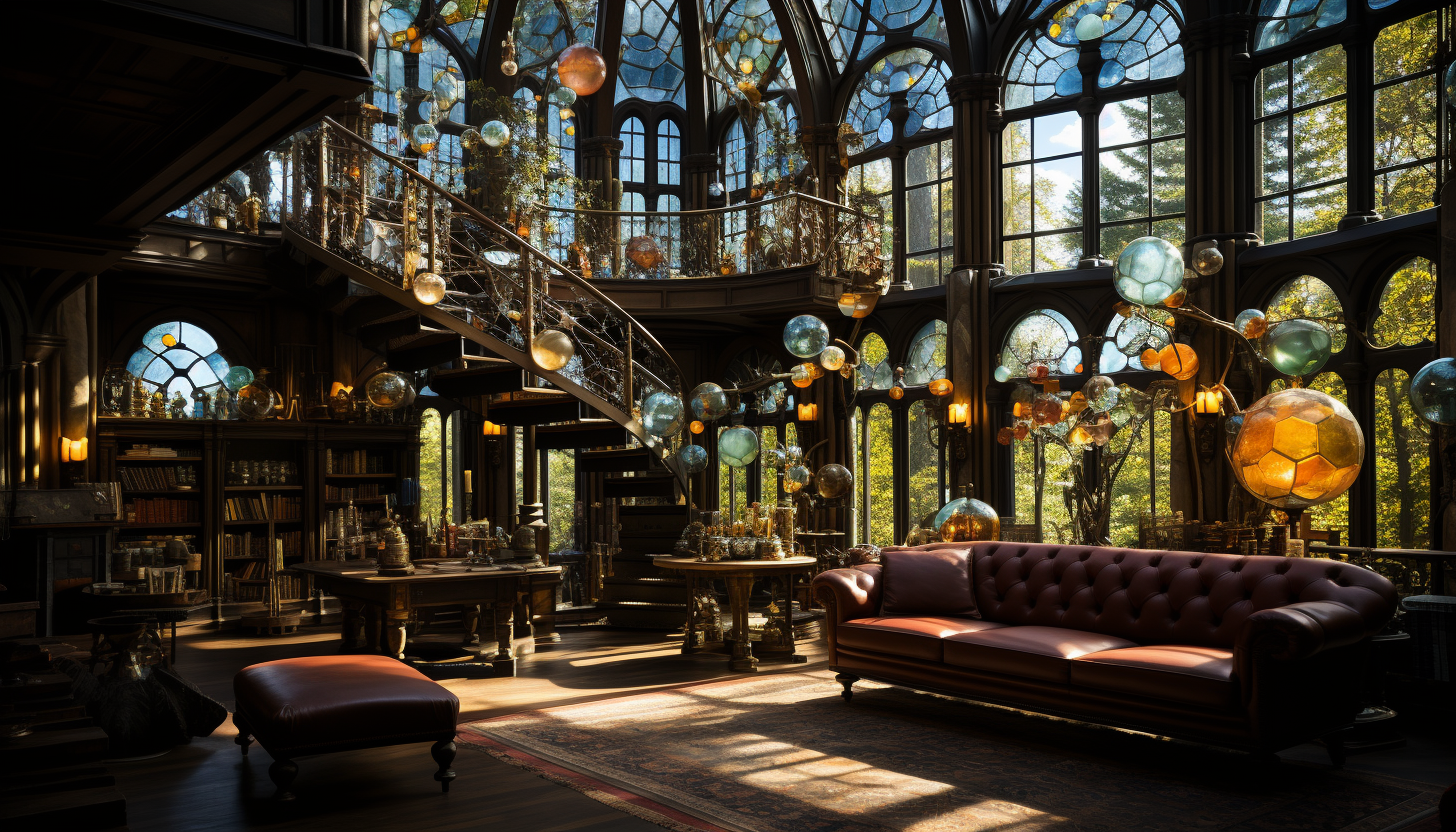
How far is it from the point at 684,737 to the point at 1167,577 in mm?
2672

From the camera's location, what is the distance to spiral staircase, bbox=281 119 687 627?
8.77m

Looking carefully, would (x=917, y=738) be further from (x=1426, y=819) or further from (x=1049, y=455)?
Answer: (x=1049, y=455)

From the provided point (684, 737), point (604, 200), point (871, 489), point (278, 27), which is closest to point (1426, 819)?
point (684, 737)

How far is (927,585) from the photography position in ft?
22.3

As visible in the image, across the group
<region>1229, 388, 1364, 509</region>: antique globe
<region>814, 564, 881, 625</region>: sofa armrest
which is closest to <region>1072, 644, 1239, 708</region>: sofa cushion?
<region>1229, 388, 1364, 509</region>: antique globe

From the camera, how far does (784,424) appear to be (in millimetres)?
14602

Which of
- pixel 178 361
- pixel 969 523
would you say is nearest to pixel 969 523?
pixel 969 523

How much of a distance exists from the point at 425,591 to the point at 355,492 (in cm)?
505

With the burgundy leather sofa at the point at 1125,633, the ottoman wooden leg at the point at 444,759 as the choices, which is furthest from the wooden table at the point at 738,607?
the ottoman wooden leg at the point at 444,759

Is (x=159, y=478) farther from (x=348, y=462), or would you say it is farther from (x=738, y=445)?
(x=738, y=445)

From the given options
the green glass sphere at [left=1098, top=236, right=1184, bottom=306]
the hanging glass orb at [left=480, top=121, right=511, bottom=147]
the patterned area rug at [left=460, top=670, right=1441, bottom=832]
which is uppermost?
the hanging glass orb at [left=480, top=121, right=511, bottom=147]

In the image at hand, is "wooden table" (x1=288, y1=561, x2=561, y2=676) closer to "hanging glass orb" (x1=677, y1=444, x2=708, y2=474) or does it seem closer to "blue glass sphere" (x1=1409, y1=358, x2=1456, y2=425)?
"hanging glass orb" (x1=677, y1=444, x2=708, y2=474)

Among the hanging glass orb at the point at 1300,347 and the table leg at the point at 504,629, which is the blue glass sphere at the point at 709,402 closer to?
the table leg at the point at 504,629

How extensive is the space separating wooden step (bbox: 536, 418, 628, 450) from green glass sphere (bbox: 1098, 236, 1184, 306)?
4.93 metres
